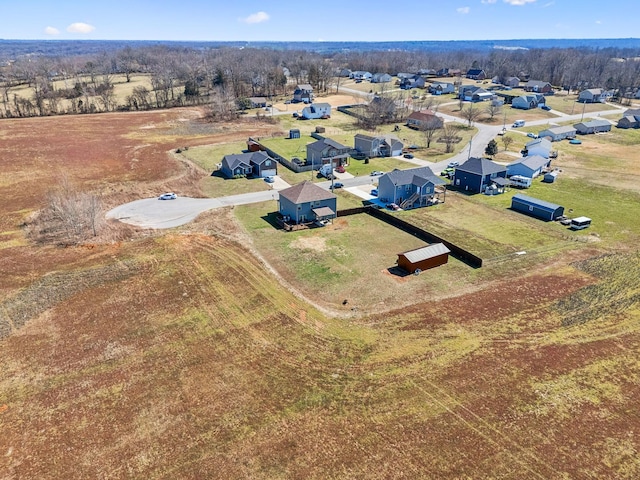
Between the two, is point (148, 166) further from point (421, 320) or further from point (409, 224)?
point (421, 320)

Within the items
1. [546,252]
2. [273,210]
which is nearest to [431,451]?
[546,252]

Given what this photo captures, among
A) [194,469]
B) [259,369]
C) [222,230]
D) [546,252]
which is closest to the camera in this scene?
[194,469]

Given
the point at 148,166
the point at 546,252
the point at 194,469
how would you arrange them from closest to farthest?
the point at 194,469 < the point at 546,252 < the point at 148,166

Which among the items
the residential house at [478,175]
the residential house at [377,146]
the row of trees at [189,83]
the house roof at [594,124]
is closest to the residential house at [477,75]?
the row of trees at [189,83]

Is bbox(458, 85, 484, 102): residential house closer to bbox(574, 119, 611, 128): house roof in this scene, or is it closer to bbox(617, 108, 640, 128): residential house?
bbox(617, 108, 640, 128): residential house

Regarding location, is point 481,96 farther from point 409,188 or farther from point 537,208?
point 409,188

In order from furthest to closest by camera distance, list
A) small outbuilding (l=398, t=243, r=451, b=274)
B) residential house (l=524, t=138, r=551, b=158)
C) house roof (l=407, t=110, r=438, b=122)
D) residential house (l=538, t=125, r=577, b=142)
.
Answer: house roof (l=407, t=110, r=438, b=122) → residential house (l=538, t=125, r=577, b=142) → residential house (l=524, t=138, r=551, b=158) → small outbuilding (l=398, t=243, r=451, b=274)

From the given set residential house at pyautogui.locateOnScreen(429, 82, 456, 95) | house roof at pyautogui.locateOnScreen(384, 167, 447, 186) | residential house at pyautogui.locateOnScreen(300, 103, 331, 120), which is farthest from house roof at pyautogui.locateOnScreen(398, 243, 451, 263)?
residential house at pyautogui.locateOnScreen(429, 82, 456, 95)

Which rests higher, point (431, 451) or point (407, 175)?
point (407, 175)
